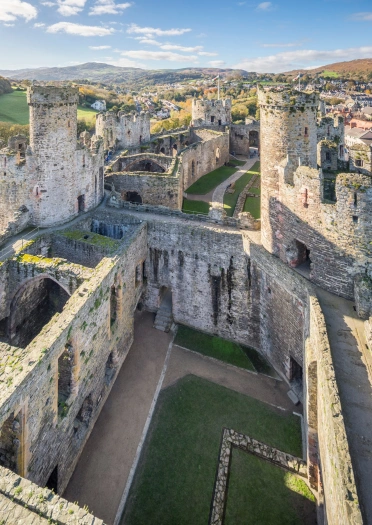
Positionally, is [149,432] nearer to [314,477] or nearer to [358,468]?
[314,477]

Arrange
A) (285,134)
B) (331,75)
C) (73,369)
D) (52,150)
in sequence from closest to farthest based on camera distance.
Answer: (73,369)
(285,134)
(52,150)
(331,75)

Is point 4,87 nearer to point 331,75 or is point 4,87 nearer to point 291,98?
point 291,98

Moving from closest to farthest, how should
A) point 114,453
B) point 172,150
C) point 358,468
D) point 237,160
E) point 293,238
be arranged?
point 358,468 < point 114,453 < point 293,238 < point 172,150 < point 237,160

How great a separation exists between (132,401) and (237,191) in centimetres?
2221

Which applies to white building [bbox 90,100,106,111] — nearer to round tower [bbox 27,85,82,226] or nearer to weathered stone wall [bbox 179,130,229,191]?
weathered stone wall [bbox 179,130,229,191]

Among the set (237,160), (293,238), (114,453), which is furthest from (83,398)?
(237,160)

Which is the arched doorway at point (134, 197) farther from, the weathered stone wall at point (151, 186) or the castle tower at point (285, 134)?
the castle tower at point (285, 134)

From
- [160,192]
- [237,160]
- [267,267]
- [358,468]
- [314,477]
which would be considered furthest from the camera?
[237,160]

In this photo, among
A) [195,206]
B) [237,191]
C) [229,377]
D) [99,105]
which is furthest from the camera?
[99,105]

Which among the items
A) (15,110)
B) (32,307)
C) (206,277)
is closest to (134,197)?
(206,277)

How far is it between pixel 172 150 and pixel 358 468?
37.9 metres

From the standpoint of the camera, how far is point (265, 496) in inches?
471

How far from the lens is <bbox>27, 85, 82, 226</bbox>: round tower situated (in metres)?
18.2

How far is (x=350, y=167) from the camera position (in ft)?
65.4
